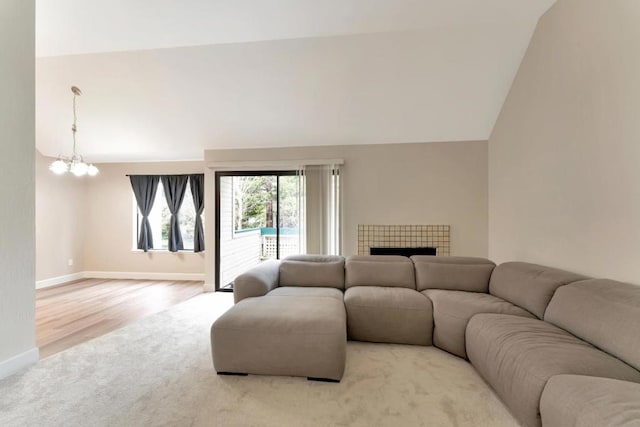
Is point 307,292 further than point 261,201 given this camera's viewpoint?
No

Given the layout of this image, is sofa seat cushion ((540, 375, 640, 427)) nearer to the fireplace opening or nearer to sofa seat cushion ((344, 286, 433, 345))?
sofa seat cushion ((344, 286, 433, 345))

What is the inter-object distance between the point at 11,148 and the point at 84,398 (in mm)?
1860

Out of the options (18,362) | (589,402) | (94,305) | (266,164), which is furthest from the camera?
(266,164)

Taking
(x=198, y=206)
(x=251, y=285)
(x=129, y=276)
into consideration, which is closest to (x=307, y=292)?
(x=251, y=285)

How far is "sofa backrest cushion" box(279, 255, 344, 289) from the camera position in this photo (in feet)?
9.75

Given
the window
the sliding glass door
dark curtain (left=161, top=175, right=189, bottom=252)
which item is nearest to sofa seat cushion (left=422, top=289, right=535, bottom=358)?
the sliding glass door

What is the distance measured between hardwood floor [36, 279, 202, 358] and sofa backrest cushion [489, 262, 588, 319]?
12.6ft

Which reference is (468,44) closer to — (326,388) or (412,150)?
(412,150)

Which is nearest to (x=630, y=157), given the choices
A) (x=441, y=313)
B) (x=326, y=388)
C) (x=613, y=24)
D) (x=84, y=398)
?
(x=613, y=24)

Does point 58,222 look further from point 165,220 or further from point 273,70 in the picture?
point 273,70

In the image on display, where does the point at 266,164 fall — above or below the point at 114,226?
above

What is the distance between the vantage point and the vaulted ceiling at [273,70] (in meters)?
2.33

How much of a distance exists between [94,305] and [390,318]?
378cm

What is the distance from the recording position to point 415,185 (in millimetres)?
3914
